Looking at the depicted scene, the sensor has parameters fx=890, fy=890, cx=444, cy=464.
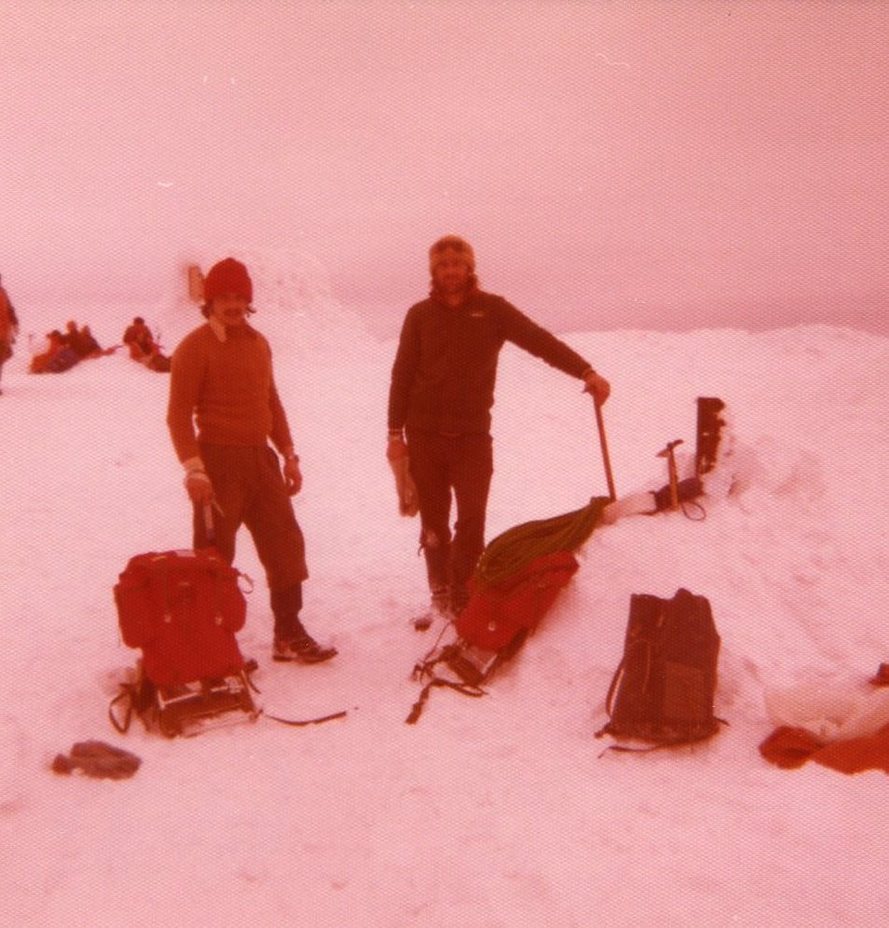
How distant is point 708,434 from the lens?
647cm

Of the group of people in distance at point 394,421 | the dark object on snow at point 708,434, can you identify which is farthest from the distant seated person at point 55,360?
the dark object on snow at point 708,434

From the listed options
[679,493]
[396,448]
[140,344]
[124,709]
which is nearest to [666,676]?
[679,493]

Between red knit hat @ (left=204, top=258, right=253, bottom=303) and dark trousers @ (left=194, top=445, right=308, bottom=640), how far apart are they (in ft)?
2.86

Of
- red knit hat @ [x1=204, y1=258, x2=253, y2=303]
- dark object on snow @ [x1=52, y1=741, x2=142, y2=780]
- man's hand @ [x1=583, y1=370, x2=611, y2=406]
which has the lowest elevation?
dark object on snow @ [x1=52, y1=741, x2=142, y2=780]

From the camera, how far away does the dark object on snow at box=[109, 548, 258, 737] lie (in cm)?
445

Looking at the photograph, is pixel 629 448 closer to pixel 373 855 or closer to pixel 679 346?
pixel 679 346

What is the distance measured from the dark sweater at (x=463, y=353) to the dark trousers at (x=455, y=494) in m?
0.12

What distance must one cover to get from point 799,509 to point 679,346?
16695 millimetres

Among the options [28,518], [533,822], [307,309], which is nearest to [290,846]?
[533,822]

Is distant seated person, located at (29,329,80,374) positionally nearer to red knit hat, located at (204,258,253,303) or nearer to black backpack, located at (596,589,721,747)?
red knit hat, located at (204,258,253,303)

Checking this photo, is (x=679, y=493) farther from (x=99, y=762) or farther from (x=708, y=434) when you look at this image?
(x=99, y=762)

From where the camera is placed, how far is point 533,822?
145 inches

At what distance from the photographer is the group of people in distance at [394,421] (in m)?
5.00

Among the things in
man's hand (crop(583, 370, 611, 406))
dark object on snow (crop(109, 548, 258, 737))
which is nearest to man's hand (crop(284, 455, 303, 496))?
dark object on snow (crop(109, 548, 258, 737))
